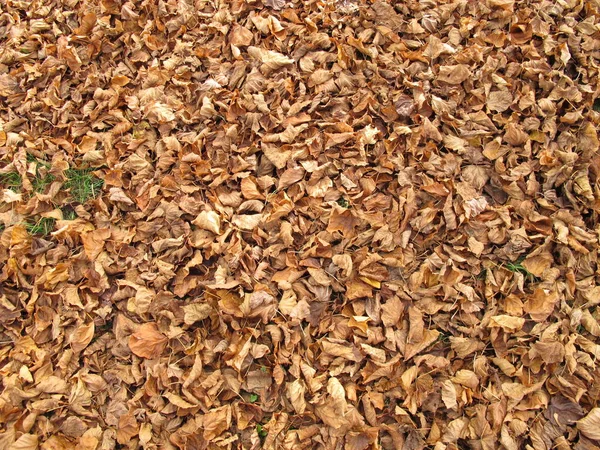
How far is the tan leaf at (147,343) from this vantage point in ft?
7.20

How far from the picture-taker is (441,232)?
7.68ft

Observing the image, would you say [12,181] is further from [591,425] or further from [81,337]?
[591,425]

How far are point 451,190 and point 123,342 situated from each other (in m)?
1.65

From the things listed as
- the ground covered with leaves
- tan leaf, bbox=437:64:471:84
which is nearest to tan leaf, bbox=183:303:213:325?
the ground covered with leaves

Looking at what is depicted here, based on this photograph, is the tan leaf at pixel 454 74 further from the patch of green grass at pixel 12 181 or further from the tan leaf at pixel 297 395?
the patch of green grass at pixel 12 181

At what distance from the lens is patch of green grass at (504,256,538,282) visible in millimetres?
2254

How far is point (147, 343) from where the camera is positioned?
7.22 ft

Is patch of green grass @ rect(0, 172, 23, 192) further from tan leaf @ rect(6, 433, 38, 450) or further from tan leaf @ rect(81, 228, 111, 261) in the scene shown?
tan leaf @ rect(6, 433, 38, 450)

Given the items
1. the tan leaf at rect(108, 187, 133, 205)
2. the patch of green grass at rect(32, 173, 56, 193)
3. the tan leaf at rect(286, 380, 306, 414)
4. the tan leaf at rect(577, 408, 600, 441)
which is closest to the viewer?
the tan leaf at rect(577, 408, 600, 441)

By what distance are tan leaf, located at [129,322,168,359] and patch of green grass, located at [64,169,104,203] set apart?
0.82 meters

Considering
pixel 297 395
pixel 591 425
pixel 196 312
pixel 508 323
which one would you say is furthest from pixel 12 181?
pixel 591 425

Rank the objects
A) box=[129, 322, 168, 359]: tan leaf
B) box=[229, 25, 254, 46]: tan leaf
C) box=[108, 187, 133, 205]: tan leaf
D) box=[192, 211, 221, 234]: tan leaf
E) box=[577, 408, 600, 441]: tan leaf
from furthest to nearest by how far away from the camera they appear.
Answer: box=[229, 25, 254, 46]: tan leaf, box=[108, 187, 133, 205]: tan leaf, box=[192, 211, 221, 234]: tan leaf, box=[129, 322, 168, 359]: tan leaf, box=[577, 408, 600, 441]: tan leaf

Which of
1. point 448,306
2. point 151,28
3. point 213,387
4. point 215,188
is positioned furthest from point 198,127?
point 448,306

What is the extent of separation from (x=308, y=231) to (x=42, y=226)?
4.48ft
